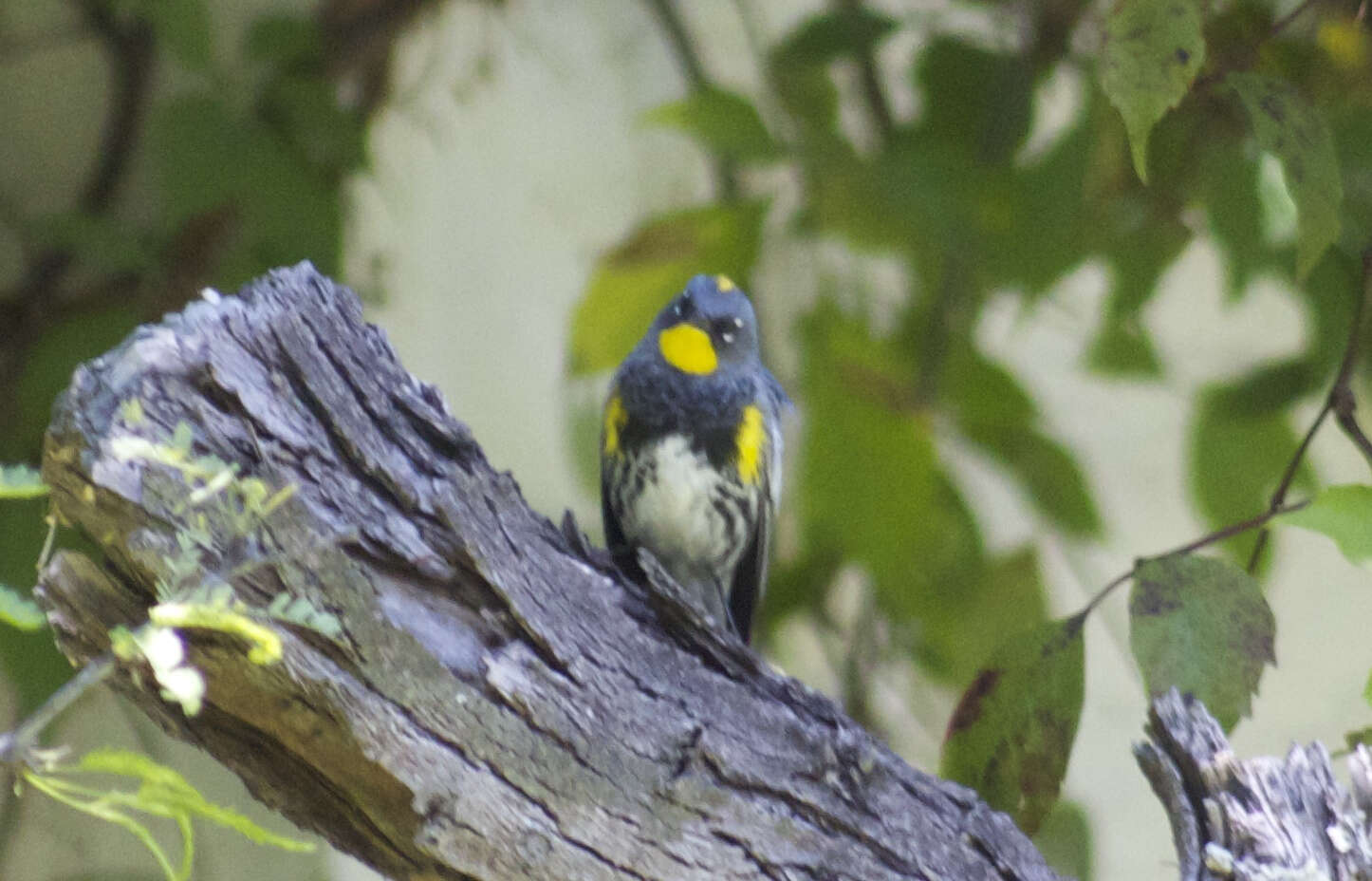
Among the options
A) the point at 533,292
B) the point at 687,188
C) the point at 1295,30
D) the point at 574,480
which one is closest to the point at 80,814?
the point at 574,480

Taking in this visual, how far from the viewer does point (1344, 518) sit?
59cm

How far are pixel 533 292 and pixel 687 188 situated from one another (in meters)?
0.26

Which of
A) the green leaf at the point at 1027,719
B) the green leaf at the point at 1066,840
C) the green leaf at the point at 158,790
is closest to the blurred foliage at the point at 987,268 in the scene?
the green leaf at the point at 1027,719

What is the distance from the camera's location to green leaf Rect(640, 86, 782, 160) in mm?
990

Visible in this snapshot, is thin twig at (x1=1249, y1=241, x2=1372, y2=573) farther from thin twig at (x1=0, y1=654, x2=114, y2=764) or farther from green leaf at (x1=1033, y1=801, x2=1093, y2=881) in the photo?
thin twig at (x1=0, y1=654, x2=114, y2=764)

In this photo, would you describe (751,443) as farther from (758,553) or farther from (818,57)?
(818,57)

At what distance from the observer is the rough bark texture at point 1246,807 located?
2.02 ft

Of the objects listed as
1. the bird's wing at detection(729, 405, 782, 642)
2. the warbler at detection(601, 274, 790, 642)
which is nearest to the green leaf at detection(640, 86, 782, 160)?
the warbler at detection(601, 274, 790, 642)

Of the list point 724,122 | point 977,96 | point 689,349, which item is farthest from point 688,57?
point 689,349

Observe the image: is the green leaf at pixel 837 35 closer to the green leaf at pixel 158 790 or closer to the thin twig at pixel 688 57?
the thin twig at pixel 688 57

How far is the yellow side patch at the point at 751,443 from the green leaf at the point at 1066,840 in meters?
0.34

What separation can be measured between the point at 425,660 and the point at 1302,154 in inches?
21.0

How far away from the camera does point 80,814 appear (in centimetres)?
153

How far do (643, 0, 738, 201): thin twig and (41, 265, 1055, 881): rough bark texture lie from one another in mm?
877
